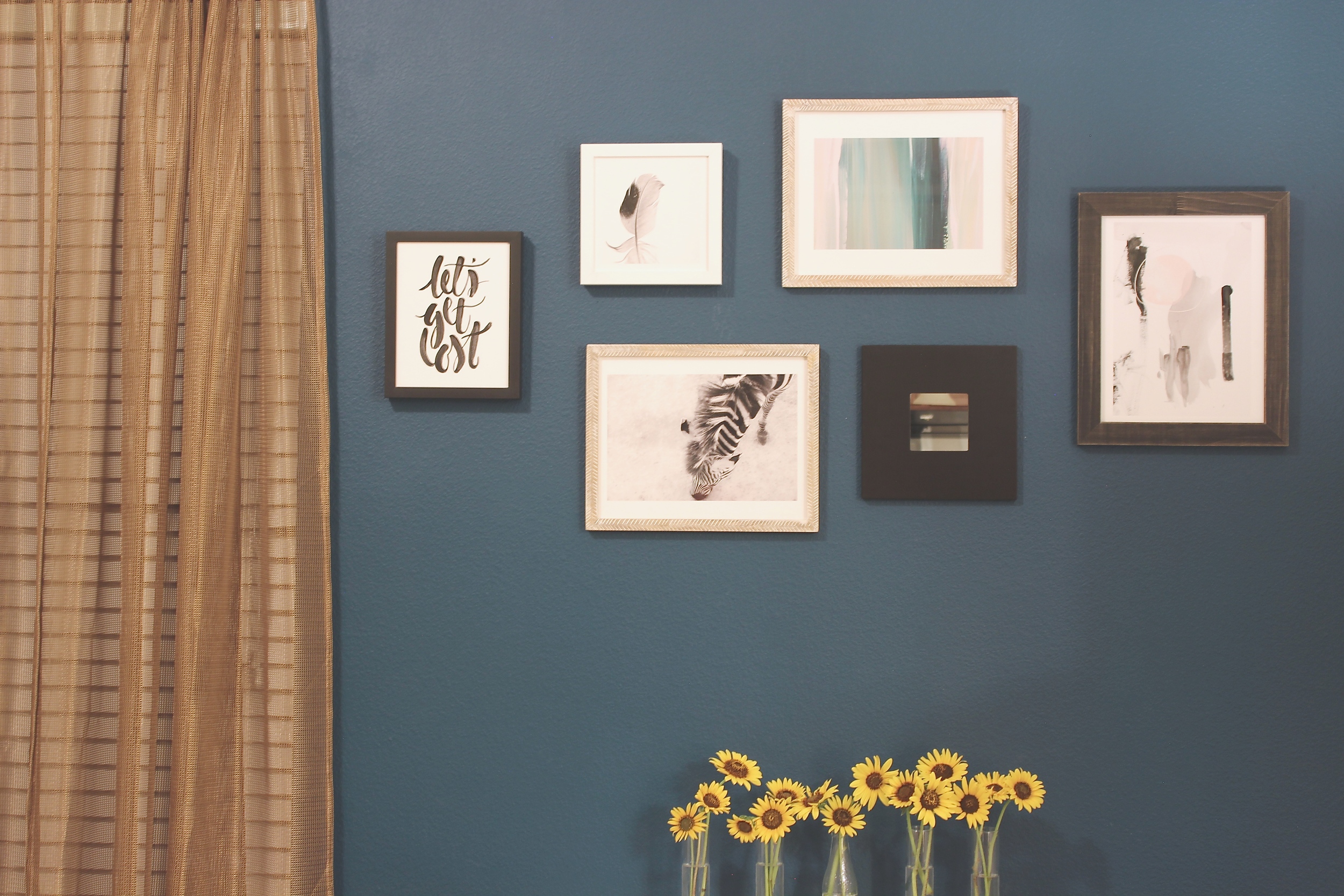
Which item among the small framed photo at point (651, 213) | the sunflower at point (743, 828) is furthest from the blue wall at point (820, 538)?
the sunflower at point (743, 828)

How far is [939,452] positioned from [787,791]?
65cm

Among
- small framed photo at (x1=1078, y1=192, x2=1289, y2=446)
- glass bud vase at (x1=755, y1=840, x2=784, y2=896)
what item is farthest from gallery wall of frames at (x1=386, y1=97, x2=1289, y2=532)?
glass bud vase at (x1=755, y1=840, x2=784, y2=896)

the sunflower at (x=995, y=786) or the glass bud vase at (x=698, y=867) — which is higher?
the sunflower at (x=995, y=786)

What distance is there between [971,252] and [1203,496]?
0.60 meters

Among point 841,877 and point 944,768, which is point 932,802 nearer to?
point 944,768

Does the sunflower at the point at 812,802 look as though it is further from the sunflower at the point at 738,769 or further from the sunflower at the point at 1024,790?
the sunflower at the point at 1024,790

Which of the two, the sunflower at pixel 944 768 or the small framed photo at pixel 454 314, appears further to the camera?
the small framed photo at pixel 454 314

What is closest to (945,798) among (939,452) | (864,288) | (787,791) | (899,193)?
(787,791)

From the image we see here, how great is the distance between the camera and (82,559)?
1.47m

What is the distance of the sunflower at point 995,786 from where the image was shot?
1352 mm

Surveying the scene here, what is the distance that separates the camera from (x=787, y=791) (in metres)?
1.39

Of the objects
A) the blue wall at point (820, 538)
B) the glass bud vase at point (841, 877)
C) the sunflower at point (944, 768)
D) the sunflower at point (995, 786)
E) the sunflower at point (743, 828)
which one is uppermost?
the blue wall at point (820, 538)

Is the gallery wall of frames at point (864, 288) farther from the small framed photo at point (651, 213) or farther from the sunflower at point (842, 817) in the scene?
the sunflower at point (842, 817)

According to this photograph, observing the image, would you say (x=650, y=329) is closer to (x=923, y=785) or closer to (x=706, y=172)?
(x=706, y=172)
